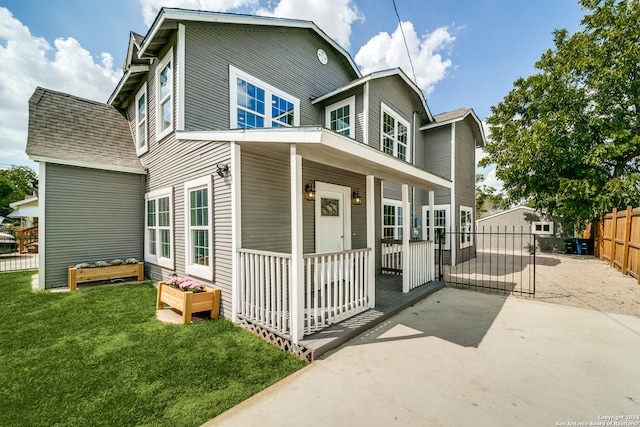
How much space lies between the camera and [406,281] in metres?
5.64

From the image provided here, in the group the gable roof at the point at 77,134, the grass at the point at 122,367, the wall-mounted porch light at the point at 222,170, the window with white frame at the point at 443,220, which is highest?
the gable roof at the point at 77,134

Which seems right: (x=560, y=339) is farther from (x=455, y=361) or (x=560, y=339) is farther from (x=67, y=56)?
(x=67, y=56)

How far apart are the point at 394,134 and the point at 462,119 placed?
4184 mm

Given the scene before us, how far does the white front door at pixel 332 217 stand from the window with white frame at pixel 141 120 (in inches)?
221

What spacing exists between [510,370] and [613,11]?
18785mm

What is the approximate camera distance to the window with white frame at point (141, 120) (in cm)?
759

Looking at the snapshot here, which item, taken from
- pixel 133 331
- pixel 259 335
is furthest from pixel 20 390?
pixel 259 335

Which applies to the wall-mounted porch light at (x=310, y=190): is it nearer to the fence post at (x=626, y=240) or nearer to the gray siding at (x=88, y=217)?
the gray siding at (x=88, y=217)

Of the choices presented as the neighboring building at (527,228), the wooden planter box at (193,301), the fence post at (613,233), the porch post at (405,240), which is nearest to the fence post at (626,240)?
the fence post at (613,233)

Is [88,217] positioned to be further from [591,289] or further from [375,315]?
[591,289]

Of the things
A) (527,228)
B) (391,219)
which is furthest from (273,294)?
(527,228)

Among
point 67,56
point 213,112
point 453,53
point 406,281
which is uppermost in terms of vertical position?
point 67,56

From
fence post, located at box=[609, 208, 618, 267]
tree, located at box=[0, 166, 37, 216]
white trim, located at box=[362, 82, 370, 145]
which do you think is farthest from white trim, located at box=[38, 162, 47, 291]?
tree, located at box=[0, 166, 37, 216]

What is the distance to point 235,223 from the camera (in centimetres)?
416
